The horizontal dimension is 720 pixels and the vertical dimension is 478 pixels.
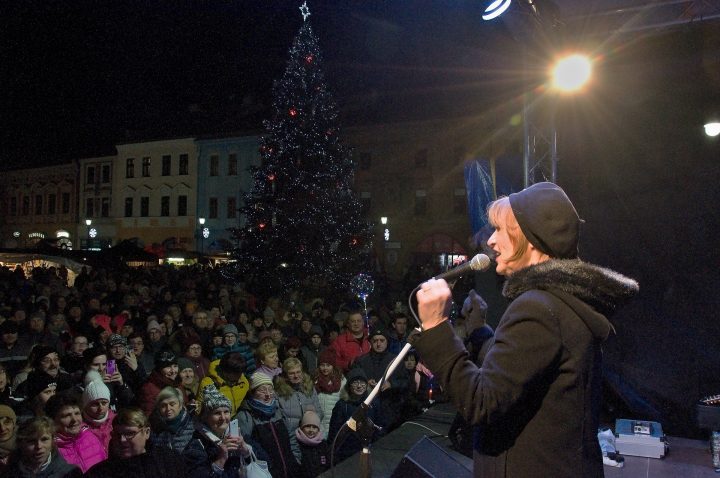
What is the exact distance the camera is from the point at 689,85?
7.37 m

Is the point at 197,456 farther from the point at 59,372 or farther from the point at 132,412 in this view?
the point at 59,372

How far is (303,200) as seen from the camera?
17266mm

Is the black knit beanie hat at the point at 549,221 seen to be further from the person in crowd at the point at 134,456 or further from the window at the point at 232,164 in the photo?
the window at the point at 232,164

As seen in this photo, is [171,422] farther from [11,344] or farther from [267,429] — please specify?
[11,344]

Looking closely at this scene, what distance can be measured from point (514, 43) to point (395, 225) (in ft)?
90.3

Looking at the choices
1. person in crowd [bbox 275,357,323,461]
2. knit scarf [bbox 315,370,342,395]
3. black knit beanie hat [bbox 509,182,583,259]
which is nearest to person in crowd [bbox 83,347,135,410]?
person in crowd [bbox 275,357,323,461]

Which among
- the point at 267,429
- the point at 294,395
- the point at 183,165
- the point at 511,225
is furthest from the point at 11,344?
the point at 183,165

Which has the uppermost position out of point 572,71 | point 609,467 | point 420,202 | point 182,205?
point 182,205

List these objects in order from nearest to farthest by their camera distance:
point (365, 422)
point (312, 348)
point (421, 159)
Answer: point (365, 422) → point (312, 348) → point (421, 159)

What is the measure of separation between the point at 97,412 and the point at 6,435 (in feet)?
Answer: 2.42

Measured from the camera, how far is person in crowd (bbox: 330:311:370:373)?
8.20m

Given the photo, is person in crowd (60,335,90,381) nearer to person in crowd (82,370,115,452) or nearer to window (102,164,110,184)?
person in crowd (82,370,115,452)

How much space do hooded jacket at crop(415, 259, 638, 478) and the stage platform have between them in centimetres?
240

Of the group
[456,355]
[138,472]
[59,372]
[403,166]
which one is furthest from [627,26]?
[403,166]
